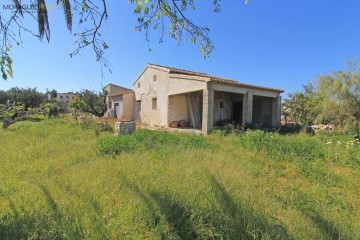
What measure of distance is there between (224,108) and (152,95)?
5.13 m

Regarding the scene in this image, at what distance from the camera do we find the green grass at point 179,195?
2514 millimetres

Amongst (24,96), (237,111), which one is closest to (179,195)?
(237,111)

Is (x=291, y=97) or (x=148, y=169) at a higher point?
(x=291, y=97)

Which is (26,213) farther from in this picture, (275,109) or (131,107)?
(131,107)

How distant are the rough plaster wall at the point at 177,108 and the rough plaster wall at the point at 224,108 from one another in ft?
6.61

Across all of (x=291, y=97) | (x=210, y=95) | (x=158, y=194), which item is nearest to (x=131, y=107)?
(x=210, y=95)

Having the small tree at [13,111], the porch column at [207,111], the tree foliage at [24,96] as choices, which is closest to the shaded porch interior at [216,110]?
the porch column at [207,111]

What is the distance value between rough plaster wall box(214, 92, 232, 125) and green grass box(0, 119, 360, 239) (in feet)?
31.6

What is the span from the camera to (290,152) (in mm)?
6594

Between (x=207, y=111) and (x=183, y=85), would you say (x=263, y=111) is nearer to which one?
(x=183, y=85)

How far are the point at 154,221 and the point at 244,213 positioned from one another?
103 centimetres

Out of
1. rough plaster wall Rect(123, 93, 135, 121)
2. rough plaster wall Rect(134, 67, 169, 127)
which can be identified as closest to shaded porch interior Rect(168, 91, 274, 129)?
rough plaster wall Rect(134, 67, 169, 127)

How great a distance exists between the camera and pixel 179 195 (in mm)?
3125

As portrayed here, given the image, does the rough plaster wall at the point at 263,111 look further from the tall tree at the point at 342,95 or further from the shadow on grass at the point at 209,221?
the shadow on grass at the point at 209,221
